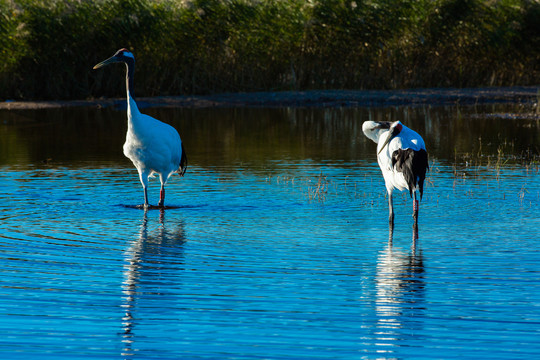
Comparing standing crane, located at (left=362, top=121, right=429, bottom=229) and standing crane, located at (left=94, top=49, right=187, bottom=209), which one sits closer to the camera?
standing crane, located at (left=362, top=121, right=429, bottom=229)

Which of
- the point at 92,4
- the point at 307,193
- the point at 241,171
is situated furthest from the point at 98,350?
the point at 92,4

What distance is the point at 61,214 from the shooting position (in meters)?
10.5

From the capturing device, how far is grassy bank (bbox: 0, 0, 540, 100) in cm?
2866

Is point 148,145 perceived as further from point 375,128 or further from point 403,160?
point 403,160

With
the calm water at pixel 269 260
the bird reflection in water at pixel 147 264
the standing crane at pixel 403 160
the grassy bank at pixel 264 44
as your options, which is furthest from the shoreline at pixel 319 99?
the standing crane at pixel 403 160

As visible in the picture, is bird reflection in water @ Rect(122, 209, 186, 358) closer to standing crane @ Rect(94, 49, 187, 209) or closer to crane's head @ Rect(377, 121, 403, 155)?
standing crane @ Rect(94, 49, 187, 209)

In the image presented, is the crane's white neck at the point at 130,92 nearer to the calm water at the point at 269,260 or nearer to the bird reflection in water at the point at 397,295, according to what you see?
the calm water at the point at 269,260

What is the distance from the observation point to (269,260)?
8.05 m

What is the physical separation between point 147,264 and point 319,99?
2144cm

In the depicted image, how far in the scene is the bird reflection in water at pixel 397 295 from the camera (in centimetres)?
585

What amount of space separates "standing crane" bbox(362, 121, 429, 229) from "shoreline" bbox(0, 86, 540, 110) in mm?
18264

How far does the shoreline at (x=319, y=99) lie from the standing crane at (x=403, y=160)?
18.3 metres

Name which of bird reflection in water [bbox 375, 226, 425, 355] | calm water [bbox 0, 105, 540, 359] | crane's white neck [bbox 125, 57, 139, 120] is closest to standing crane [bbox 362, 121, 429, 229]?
calm water [bbox 0, 105, 540, 359]

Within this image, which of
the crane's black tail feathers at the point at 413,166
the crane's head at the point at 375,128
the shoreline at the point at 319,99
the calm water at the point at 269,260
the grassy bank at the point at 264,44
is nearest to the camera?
the calm water at the point at 269,260
